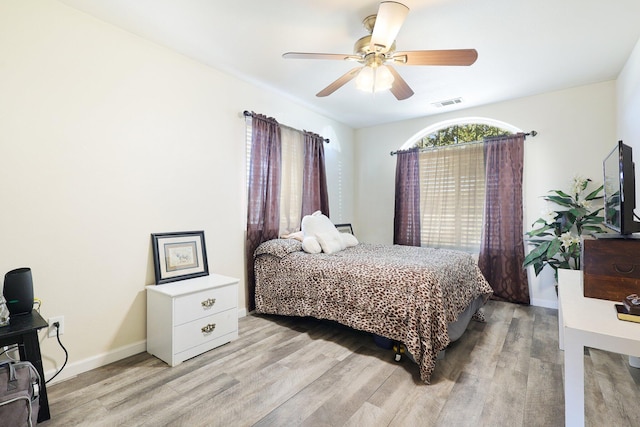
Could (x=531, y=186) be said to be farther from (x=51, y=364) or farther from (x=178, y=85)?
(x=51, y=364)

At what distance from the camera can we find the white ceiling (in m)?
2.04

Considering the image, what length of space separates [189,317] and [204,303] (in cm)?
15

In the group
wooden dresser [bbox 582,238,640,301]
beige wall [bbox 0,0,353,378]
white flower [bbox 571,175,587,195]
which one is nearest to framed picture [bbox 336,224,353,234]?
beige wall [bbox 0,0,353,378]

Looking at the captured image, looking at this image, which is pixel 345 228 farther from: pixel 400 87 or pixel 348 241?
pixel 400 87

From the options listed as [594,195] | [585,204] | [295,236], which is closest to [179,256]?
[295,236]

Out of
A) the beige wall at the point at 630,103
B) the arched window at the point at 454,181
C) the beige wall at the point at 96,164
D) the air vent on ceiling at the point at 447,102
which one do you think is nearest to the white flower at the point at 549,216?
the arched window at the point at 454,181

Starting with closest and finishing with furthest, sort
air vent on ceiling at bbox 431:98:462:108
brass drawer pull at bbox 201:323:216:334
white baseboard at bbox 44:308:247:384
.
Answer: white baseboard at bbox 44:308:247:384 → brass drawer pull at bbox 201:323:216:334 → air vent on ceiling at bbox 431:98:462:108

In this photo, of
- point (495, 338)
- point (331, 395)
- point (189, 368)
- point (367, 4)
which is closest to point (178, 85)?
point (367, 4)

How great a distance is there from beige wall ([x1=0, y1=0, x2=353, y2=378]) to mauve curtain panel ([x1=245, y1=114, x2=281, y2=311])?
1.14ft

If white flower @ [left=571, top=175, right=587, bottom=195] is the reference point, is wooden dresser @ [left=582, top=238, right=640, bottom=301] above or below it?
below

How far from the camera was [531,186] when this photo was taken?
3674mm

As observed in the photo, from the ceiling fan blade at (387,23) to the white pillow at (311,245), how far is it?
1866 millimetres

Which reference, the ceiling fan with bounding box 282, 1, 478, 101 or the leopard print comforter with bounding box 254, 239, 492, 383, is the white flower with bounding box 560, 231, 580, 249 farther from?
the ceiling fan with bounding box 282, 1, 478, 101

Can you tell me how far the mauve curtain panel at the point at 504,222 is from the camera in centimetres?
366
